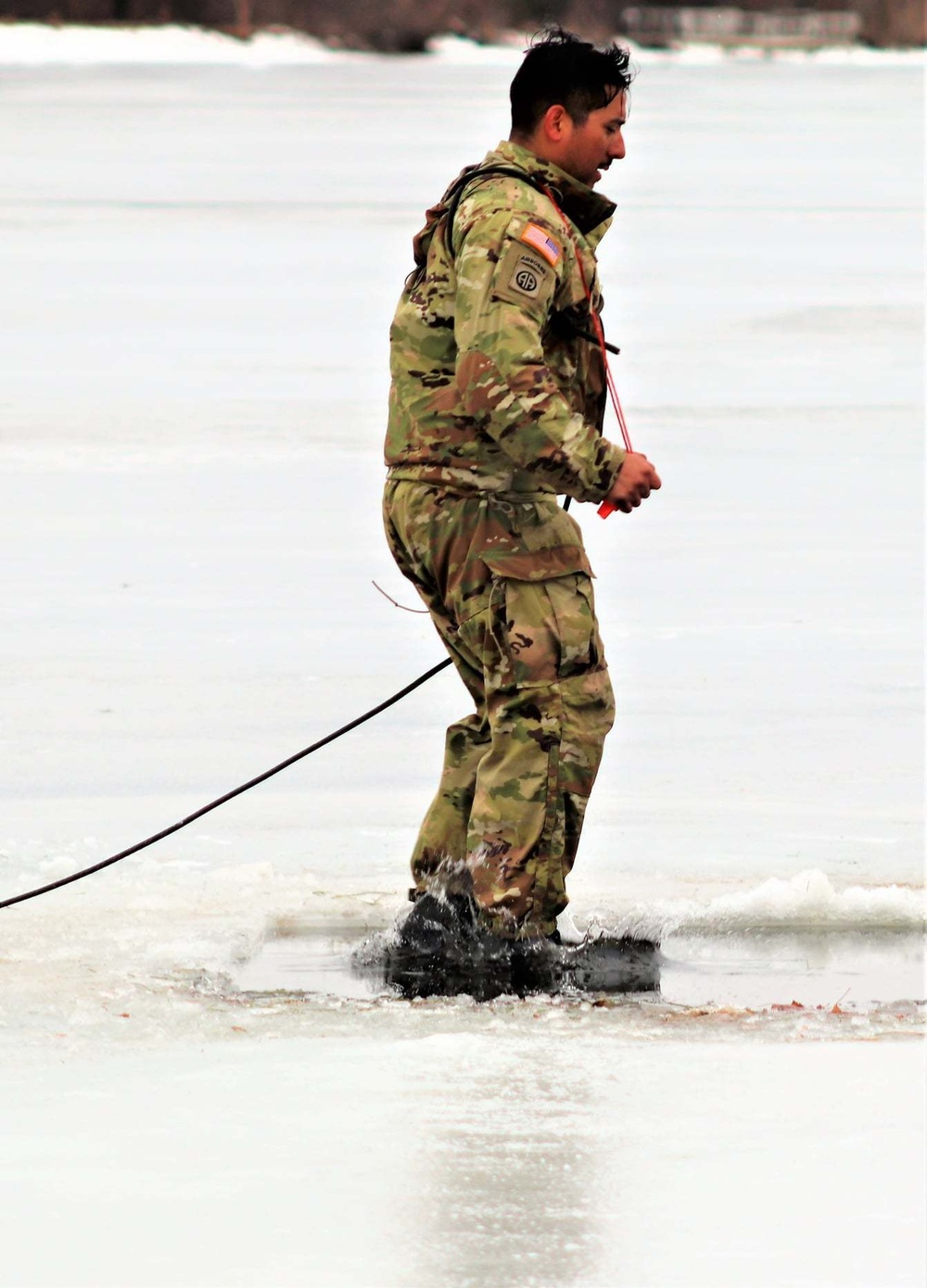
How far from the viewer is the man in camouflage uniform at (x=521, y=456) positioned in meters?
3.59

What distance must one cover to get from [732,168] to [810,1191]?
2079 centimetres

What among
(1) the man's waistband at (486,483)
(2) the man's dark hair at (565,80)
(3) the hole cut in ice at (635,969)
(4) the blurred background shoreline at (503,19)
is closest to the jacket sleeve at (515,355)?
(1) the man's waistband at (486,483)

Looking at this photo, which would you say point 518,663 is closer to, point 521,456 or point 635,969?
point 521,456

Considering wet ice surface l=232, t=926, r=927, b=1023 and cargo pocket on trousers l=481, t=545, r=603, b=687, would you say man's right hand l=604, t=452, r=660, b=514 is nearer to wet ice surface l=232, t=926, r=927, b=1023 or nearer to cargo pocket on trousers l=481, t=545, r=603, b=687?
cargo pocket on trousers l=481, t=545, r=603, b=687

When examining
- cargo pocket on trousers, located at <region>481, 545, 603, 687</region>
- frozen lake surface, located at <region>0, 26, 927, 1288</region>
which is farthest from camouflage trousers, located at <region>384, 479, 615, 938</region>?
frozen lake surface, located at <region>0, 26, 927, 1288</region>

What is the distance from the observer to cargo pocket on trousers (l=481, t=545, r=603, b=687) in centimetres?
371

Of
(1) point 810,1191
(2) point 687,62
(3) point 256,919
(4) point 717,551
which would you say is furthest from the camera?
(2) point 687,62

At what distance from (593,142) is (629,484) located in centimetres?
53

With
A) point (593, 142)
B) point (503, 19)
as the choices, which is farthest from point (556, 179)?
point (503, 19)

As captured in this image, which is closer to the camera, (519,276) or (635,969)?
(519,276)

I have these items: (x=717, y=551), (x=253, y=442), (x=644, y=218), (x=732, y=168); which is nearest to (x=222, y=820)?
(x=717, y=551)

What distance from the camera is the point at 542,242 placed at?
357 centimetres

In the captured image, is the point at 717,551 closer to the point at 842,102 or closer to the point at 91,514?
the point at 91,514

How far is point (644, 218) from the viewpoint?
17.8 m
